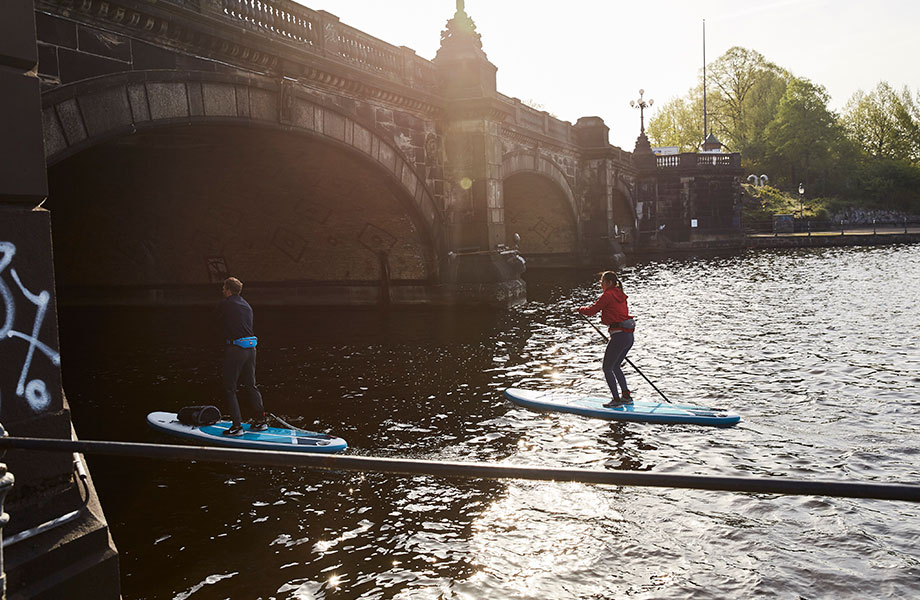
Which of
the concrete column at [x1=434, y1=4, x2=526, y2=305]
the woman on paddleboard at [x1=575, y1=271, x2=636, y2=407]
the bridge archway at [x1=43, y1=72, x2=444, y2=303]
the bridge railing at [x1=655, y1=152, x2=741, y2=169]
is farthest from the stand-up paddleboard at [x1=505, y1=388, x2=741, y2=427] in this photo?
the bridge railing at [x1=655, y1=152, x2=741, y2=169]

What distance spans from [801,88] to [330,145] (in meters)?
62.7

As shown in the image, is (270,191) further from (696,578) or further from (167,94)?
(696,578)

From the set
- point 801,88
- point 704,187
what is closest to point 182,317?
point 704,187

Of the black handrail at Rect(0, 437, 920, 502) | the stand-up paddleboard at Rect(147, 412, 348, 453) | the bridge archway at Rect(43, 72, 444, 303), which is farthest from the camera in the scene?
the bridge archway at Rect(43, 72, 444, 303)

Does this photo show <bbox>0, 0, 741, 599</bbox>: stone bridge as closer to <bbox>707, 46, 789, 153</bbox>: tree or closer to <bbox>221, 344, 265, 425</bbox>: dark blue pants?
<bbox>221, 344, 265, 425</bbox>: dark blue pants

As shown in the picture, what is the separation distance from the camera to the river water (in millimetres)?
4633

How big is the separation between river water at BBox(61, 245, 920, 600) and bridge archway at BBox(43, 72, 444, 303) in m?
4.19

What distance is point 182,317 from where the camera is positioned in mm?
20203

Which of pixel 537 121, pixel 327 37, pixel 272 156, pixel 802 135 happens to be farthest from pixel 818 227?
pixel 327 37

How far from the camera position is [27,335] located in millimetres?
3906

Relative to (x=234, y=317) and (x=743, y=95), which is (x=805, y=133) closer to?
(x=743, y=95)

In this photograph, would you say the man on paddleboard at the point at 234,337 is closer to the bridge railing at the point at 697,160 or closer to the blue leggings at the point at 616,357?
the blue leggings at the point at 616,357

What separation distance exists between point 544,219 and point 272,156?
19.6m

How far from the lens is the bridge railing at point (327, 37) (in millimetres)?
11867
